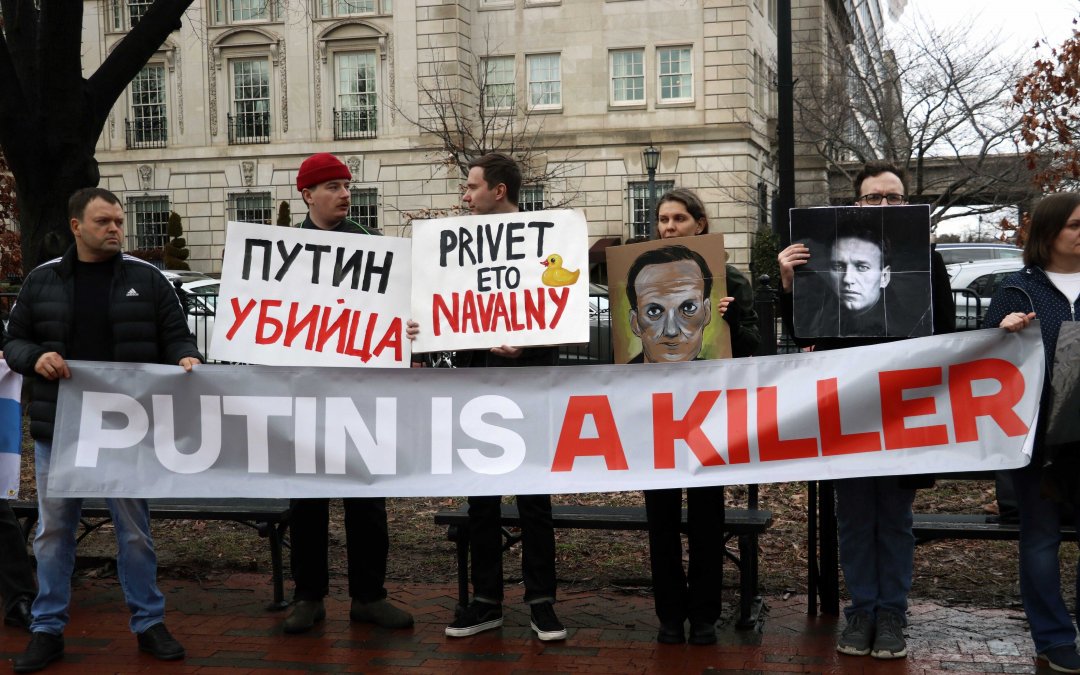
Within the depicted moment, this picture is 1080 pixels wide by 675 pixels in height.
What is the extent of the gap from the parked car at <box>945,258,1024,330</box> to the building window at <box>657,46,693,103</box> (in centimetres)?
1898

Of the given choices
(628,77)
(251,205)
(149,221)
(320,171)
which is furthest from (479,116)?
(320,171)

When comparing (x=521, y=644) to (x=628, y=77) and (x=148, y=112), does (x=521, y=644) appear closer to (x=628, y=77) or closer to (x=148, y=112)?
(x=628, y=77)

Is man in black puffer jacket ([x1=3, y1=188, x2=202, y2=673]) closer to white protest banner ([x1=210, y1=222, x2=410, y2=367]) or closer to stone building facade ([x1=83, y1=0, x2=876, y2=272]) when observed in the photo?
white protest banner ([x1=210, y1=222, x2=410, y2=367])

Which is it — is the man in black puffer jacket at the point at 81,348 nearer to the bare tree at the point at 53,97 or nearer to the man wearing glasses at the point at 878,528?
the man wearing glasses at the point at 878,528

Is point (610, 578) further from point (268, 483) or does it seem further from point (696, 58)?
point (696, 58)

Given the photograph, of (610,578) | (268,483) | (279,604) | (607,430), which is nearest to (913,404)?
(607,430)

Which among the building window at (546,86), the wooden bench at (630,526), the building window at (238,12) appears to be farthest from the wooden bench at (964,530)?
the building window at (238,12)

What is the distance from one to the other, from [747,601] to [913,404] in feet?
4.25

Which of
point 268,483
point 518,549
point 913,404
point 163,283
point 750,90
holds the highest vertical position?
point 750,90

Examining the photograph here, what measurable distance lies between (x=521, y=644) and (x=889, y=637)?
5.66ft

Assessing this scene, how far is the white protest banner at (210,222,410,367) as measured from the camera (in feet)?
18.6

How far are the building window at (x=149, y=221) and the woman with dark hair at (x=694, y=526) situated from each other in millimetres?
40412

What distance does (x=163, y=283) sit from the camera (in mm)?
5492

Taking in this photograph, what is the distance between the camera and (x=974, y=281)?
19656 millimetres
